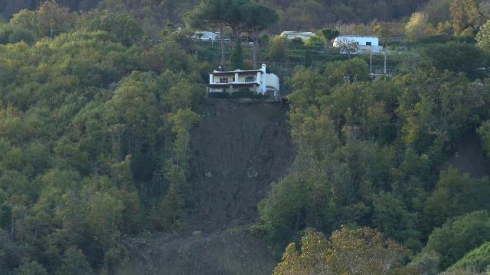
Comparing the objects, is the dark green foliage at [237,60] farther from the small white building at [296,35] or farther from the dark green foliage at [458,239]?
the dark green foliage at [458,239]

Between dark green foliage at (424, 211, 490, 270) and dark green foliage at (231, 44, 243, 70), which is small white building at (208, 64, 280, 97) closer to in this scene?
dark green foliage at (231, 44, 243, 70)

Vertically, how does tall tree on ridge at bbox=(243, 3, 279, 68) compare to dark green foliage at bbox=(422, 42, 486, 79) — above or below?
above

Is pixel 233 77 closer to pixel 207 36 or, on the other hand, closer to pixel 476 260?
pixel 207 36

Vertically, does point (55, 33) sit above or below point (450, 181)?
above

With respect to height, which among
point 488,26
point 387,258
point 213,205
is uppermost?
point 488,26

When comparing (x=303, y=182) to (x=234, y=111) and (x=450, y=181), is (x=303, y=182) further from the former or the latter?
(x=234, y=111)

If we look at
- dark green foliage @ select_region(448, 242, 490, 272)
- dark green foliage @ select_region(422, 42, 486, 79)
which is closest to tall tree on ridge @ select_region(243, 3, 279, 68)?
dark green foliage @ select_region(422, 42, 486, 79)

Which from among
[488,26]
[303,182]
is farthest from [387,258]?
[488,26]
